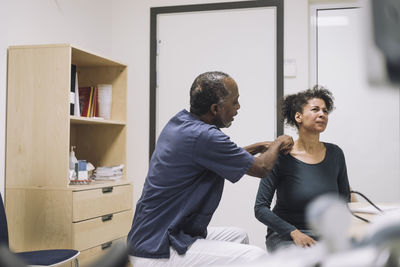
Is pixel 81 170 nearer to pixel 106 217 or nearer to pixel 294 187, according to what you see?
pixel 106 217

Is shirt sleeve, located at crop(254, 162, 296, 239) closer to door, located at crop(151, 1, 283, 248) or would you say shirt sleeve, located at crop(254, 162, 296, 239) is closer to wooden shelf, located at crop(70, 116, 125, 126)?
wooden shelf, located at crop(70, 116, 125, 126)

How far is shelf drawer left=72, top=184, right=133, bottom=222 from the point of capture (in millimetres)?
2500

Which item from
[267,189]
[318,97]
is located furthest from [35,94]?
[318,97]

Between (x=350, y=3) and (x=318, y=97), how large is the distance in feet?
5.06

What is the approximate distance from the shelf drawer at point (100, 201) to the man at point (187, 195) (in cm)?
76

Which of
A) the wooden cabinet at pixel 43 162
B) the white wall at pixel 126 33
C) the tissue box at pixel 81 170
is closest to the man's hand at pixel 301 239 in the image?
the wooden cabinet at pixel 43 162

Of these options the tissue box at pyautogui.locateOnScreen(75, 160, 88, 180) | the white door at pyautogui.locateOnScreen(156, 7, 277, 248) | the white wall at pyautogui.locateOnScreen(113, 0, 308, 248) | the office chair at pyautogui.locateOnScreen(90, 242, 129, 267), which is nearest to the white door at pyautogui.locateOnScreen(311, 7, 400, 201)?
the white door at pyautogui.locateOnScreen(156, 7, 277, 248)

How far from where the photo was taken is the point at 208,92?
1.97 m

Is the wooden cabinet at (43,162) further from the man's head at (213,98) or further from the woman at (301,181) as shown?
the woman at (301,181)

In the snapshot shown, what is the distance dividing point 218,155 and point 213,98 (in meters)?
0.30

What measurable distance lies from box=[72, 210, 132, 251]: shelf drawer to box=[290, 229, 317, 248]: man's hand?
1.19m

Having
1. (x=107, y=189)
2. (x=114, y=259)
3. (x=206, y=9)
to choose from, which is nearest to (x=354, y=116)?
(x=206, y=9)

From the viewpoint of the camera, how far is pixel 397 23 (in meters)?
0.56

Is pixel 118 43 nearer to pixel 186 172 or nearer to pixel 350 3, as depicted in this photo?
pixel 350 3
